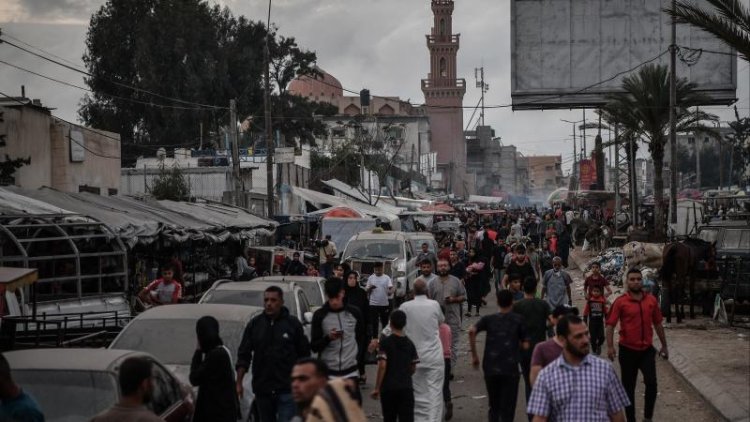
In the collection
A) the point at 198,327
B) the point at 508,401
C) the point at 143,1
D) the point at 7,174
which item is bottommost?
the point at 508,401

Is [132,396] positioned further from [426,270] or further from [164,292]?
[164,292]

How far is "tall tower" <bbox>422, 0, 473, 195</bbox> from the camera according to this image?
12838 centimetres

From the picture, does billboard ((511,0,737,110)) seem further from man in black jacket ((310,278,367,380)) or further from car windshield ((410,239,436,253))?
man in black jacket ((310,278,367,380))

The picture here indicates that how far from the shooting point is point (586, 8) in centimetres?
3869

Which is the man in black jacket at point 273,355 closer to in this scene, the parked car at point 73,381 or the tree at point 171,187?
the parked car at point 73,381

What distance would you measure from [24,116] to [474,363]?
22594 mm

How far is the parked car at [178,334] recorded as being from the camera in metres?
10.4

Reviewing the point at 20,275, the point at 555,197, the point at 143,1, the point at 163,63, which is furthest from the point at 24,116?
the point at 555,197

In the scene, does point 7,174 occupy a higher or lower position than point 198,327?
higher

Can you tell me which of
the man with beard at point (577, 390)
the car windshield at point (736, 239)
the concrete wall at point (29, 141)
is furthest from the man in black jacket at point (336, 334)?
the concrete wall at point (29, 141)

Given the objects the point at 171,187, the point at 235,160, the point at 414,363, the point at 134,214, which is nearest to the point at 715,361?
the point at 414,363

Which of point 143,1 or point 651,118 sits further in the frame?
point 143,1

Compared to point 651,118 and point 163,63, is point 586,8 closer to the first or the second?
point 651,118

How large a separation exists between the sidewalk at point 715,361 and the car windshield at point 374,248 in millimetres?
6916
